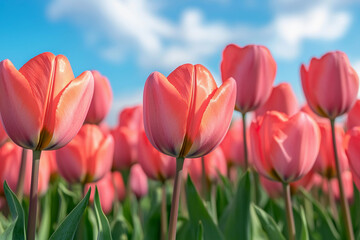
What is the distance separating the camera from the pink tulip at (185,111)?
0.86m

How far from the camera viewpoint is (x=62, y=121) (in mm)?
854

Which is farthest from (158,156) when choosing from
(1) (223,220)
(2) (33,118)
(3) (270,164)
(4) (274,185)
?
(2) (33,118)

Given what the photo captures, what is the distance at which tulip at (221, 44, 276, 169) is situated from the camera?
146cm

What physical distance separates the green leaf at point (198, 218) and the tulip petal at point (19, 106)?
570mm

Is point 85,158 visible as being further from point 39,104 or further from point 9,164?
point 39,104

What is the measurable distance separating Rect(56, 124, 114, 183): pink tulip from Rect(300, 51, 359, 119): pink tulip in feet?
2.56

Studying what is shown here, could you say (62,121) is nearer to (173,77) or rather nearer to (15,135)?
(15,135)

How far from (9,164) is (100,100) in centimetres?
52

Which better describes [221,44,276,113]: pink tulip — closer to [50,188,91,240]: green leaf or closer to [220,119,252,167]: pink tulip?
[50,188,91,240]: green leaf

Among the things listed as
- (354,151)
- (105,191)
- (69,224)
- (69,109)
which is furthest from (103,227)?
(105,191)

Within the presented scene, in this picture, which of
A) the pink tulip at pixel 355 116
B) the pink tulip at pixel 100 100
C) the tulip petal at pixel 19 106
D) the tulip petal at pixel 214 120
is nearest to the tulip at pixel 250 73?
the pink tulip at pixel 355 116

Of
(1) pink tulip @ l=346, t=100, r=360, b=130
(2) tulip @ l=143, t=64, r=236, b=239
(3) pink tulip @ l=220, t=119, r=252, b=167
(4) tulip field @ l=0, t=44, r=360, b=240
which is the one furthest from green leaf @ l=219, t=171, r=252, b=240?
(3) pink tulip @ l=220, t=119, r=252, b=167

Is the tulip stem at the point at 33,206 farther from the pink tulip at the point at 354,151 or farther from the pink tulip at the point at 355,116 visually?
the pink tulip at the point at 355,116

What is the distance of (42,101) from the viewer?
84 centimetres
